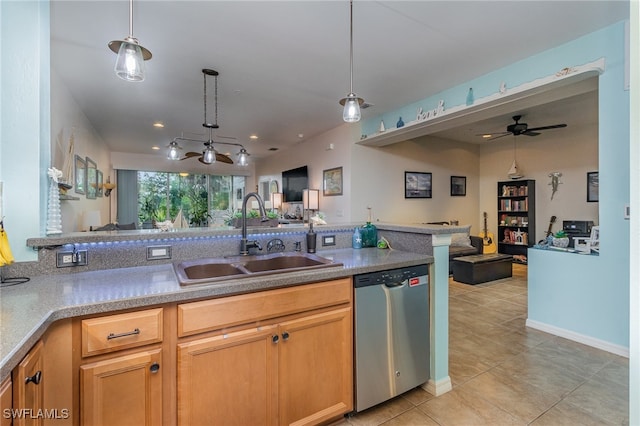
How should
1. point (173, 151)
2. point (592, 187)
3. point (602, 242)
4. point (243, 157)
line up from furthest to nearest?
1. point (592, 187)
2. point (243, 157)
3. point (173, 151)
4. point (602, 242)

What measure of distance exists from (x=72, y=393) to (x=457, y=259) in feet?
16.5

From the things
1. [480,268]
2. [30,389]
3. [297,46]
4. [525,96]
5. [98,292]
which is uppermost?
[297,46]

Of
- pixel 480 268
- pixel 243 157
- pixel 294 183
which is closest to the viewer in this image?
pixel 243 157

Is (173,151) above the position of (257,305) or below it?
above

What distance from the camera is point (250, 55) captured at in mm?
2900

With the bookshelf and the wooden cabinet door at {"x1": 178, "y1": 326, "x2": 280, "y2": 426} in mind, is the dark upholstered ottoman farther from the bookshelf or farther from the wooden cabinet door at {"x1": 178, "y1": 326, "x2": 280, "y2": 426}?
the wooden cabinet door at {"x1": 178, "y1": 326, "x2": 280, "y2": 426}

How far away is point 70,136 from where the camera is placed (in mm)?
3756

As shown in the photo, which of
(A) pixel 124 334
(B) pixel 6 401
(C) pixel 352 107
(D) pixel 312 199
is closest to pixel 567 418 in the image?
(C) pixel 352 107

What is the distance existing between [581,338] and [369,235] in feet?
7.54

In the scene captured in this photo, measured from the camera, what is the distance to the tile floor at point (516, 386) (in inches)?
70.5

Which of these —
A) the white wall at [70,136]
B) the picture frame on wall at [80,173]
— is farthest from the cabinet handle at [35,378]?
the picture frame on wall at [80,173]

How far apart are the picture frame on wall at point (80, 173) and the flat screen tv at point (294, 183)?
3.96 meters

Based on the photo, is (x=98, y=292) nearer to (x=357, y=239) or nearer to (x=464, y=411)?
(x=357, y=239)

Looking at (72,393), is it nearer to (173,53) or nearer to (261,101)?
(173,53)
